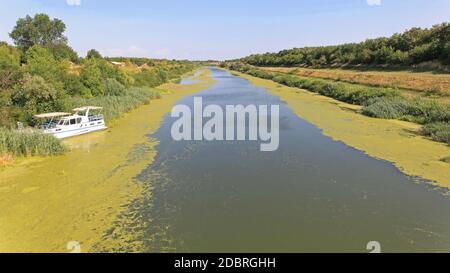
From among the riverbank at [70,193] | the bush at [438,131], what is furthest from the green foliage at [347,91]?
the riverbank at [70,193]

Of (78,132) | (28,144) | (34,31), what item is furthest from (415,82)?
(34,31)

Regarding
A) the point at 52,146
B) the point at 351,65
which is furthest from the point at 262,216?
the point at 351,65

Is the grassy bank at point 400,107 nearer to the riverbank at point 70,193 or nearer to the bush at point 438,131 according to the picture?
the bush at point 438,131

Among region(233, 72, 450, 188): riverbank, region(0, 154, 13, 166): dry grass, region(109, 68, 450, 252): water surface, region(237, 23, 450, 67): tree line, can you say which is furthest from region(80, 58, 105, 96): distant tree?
region(237, 23, 450, 67): tree line

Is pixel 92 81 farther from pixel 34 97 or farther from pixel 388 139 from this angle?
pixel 388 139

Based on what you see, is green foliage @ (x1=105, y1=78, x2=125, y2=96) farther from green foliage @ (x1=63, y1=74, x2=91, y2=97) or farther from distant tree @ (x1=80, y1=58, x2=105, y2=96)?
green foliage @ (x1=63, y1=74, x2=91, y2=97)

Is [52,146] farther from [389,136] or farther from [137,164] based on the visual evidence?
[389,136]
